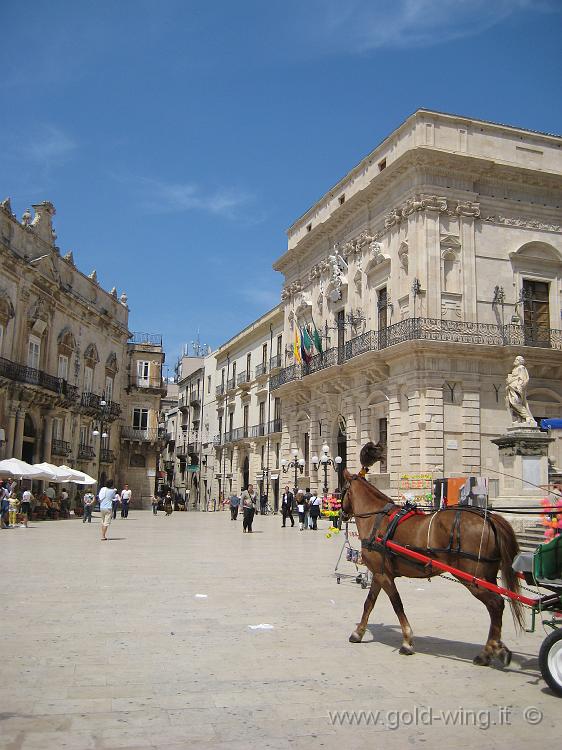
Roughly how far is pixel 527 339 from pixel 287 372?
13946 mm

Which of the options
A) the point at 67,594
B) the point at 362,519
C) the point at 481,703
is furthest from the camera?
the point at 67,594

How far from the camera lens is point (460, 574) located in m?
6.14

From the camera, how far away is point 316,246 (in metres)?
36.7

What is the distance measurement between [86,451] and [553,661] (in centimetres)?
3641

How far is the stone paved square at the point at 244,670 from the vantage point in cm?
436

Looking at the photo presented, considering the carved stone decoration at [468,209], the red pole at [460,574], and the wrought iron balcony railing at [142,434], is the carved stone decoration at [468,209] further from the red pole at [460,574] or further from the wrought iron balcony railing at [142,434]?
the wrought iron balcony railing at [142,434]

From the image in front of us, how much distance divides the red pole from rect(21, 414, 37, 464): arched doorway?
2935cm

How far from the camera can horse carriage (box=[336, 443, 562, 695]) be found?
573cm

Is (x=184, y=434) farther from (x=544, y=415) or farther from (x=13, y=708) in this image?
(x=13, y=708)

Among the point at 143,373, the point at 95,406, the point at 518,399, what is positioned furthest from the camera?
the point at 143,373

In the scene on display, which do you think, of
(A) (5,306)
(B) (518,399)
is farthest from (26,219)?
(B) (518,399)

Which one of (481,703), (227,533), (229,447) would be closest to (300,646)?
(481,703)

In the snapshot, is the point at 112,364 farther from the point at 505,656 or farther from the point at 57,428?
the point at 505,656

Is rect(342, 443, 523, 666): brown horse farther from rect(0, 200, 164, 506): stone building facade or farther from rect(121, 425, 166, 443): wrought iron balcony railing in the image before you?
rect(121, 425, 166, 443): wrought iron balcony railing
